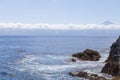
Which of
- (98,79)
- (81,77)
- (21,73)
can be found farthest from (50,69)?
(98,79)

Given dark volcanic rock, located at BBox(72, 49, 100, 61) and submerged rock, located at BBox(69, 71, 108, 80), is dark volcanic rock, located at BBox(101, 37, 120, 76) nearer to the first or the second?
submerged rock, located at BBox(69, 71, 108, 80)

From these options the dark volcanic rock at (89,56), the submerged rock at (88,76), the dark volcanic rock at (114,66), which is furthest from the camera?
the dark volcanic rock at (89,56)

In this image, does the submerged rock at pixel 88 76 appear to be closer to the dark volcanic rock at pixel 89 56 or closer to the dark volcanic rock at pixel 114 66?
the dark volcanic rock at pixel 114 66

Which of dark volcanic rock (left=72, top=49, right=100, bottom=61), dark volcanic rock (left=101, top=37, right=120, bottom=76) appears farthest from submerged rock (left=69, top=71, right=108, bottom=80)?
dark volcanic rock (left=72, top=49, right=100, bottom=61)

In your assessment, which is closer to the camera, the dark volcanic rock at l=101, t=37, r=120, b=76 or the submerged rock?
the submerged rock

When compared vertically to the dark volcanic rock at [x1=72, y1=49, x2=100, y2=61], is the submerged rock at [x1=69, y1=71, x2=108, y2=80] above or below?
below

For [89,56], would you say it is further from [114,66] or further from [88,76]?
[88,76]

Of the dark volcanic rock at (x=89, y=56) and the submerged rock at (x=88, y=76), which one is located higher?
the dark volcanic rock at (x=89, y=56)

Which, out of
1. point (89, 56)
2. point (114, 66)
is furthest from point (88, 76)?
point (89, 56)

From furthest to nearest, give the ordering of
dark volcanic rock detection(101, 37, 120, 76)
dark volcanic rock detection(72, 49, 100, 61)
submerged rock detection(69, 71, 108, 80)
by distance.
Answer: dark volcanic rock detection(72, 49, 100, 61), dark volcanic rock detection(101, 37, 120, 76), submerged rock detection(69, 71, 108, 80)

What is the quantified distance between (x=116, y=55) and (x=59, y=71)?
13.1m

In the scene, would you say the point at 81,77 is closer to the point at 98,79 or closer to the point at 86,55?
the point at 98,79

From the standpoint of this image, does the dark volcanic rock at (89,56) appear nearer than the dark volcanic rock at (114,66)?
No

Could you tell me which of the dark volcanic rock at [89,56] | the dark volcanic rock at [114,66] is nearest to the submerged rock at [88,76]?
the dark volcanic rock at [114,66]
